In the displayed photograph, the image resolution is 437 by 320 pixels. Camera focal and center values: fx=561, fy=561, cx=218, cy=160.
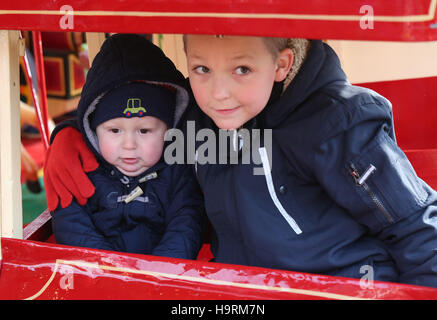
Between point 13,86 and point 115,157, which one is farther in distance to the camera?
point 115,157

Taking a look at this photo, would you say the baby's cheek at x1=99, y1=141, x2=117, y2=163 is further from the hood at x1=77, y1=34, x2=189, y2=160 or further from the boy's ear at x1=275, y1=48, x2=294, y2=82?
the boy's ear at x1=275, y1=48, x2=294, y2=82

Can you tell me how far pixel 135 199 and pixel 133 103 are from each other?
282 millimetres

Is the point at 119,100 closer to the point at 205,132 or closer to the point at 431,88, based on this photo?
the point at 205,132

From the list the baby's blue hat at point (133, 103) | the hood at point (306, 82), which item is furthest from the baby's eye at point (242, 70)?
the baby's blue hat at point (133, 103)

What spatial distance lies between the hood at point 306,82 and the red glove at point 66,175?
56cm

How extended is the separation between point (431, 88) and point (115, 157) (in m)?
1.31

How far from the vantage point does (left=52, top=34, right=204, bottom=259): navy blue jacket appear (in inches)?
61.2

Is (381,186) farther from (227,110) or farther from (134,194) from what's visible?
(134,194)

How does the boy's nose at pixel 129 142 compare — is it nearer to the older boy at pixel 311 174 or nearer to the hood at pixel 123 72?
the hood at pixel 123 72

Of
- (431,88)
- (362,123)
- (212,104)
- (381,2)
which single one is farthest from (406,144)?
(381,2)

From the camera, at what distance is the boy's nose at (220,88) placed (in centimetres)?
127

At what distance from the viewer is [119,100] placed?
5.09 ft

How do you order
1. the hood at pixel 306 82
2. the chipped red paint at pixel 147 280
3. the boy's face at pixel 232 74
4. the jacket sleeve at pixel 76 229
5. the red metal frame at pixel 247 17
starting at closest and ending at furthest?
the red metal frame at pixel 247 17, the chipped red paint at pixel 147 280, the boy's face at pixel 232 74, the hood at pixel 306 82, the jacket sleeve at pixel 76 229

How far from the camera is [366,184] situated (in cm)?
128
